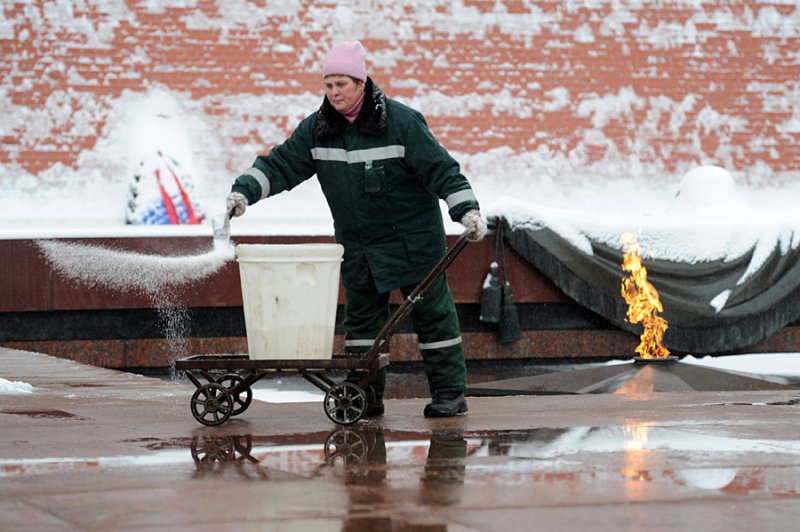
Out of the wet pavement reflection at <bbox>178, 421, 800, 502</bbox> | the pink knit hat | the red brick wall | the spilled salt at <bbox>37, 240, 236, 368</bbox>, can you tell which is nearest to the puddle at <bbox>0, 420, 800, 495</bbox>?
the wet pavement reflection at <bbox>178, 421, 800, 502</bbox>

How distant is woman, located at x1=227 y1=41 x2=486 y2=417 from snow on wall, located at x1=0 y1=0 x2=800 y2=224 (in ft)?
22.5

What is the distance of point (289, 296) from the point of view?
15.5 feet

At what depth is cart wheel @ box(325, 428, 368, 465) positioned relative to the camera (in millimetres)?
3785

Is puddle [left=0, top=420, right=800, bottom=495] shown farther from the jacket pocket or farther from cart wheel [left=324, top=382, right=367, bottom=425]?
the jacket pocket

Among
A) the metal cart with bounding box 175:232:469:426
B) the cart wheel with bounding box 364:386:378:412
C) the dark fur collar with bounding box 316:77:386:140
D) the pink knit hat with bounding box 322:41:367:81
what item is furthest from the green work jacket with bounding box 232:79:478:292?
the cart wheel with bounding box 364:386:378:412

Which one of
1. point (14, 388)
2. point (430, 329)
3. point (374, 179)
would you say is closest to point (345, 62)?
point (374, 179)

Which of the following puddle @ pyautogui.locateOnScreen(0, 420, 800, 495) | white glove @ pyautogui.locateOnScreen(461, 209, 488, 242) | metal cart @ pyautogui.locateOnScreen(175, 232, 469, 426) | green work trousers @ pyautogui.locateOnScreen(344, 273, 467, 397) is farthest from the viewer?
green work trousers @ pyautogui.locateOnScreen(344, 273, 467, 397)

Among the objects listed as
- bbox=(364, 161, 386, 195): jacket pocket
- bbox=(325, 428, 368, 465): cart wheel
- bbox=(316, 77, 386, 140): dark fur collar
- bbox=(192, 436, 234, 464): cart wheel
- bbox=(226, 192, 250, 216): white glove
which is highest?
bbox=(316, 77, 386, 140): dark fur collar

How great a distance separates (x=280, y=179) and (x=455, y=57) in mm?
7625

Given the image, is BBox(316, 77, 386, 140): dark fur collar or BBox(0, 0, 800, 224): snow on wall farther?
BBox(0, 0, 800, 224): snow on wall

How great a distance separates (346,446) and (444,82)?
8686mm

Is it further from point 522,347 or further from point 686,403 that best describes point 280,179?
point 522,347

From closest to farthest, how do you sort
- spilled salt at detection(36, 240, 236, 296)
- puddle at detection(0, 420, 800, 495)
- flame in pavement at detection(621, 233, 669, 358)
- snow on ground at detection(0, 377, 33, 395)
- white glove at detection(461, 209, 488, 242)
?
puddle at detection(0, 420, 800, 495) < white glove at detection(461, 209, 488, 242) < snow on ground at detection(0, 377, 33, 395) < spilled salt at detection(36, 240, 236, 296) < flame in pavement at detection(621, 233, 669, 358)

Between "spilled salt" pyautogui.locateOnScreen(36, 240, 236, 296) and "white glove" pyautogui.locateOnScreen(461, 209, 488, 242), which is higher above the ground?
"spilled salt" pyautogui.locateOnScreen(36, 240, 236, 296)
